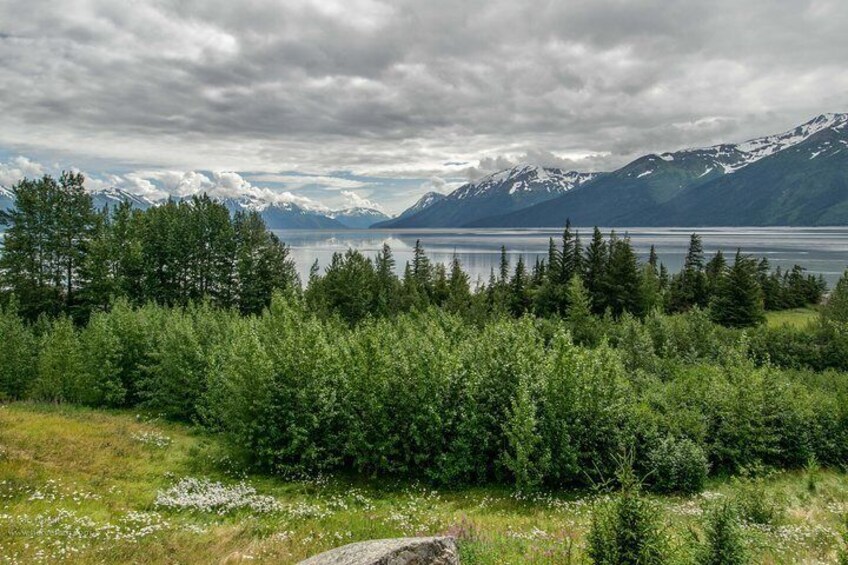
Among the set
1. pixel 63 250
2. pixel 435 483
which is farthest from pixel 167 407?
pixel 63 250

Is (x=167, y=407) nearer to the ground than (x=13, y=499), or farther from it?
nearer to the ground

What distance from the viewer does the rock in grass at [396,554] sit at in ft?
32.2

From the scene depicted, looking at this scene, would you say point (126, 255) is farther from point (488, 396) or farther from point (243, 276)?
point (488, 396)

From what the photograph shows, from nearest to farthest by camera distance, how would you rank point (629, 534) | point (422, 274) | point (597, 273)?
point (629, 534) < point (597, 273) < point (422, 274)

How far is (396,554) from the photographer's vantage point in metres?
9.90

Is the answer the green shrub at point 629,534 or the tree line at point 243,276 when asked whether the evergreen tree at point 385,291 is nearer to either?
the tree line at point 243,276

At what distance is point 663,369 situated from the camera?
44000 mm

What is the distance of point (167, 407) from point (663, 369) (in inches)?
1603

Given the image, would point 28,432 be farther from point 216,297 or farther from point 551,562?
point 216,297

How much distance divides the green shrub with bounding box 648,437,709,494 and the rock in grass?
17338 millimetres

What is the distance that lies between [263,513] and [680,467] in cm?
1920

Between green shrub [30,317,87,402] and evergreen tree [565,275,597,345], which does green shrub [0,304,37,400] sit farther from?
evergreen tree [565,275,597,345]

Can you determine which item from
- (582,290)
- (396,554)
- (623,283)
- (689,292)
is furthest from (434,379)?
(689,292)

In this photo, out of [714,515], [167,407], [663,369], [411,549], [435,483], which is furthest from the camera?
[663,369]
